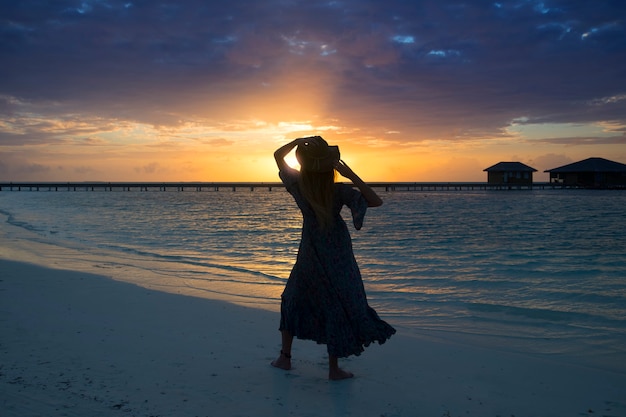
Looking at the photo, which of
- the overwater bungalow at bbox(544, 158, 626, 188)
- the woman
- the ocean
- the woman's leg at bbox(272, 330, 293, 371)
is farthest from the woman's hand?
the overwater bungalow at bbox(544, 158, 626, 188)

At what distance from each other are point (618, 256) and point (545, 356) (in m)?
10.3

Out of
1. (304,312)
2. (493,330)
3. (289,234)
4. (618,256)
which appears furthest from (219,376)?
(289,234)

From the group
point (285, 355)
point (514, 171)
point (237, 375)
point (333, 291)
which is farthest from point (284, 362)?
point (514, 171)

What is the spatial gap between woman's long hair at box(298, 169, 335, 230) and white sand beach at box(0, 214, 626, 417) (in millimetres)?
1257

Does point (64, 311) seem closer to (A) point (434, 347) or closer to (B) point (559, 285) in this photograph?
(A) point (434, 347)

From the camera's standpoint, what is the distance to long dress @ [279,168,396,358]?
370cm

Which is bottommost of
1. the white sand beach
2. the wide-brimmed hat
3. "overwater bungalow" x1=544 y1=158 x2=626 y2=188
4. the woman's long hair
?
the white sand beach

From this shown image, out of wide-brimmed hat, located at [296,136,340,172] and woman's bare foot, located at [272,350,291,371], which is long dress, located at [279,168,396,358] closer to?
wide-brimmed hat, located at [296,136,340,172]

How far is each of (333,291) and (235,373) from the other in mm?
996

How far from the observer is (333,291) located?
374 centimetres

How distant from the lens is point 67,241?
1515 cm

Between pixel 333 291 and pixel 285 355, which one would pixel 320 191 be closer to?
pixel 333 291

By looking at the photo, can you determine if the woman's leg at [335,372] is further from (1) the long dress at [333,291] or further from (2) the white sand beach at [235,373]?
(1) the long dress at [333,291]

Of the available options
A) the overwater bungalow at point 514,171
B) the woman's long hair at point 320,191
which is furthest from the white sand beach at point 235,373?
the overwater bungalow at point 514,171
